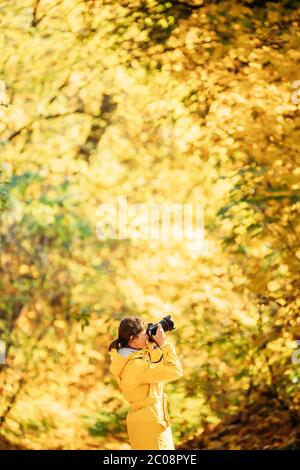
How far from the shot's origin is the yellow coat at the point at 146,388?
3.00 metres

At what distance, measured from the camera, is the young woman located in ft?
9.84

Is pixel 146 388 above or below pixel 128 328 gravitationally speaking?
below

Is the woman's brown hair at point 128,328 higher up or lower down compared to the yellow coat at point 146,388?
higher up

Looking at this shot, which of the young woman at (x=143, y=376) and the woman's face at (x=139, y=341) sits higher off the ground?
the woman's face at (x=139, y=341)

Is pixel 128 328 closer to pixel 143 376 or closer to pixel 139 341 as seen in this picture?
pixel 139 341

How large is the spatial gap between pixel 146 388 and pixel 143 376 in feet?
0.23

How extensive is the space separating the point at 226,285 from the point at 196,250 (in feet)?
1.14

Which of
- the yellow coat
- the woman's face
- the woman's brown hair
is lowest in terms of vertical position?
the yellow coat

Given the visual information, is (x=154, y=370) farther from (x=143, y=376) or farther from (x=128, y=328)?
(x=128, y=328)

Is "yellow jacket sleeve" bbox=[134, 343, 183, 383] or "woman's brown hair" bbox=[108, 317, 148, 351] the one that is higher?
"woman's brown hair" bbox=[108, 317, 148, 351]

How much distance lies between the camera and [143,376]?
300 cm

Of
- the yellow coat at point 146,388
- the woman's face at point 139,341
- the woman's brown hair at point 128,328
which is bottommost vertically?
the yellow coat at point 146,388

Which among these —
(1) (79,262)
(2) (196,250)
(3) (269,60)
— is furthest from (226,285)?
(3) (269,60)

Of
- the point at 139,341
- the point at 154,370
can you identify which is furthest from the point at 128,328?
the point at 154,370
